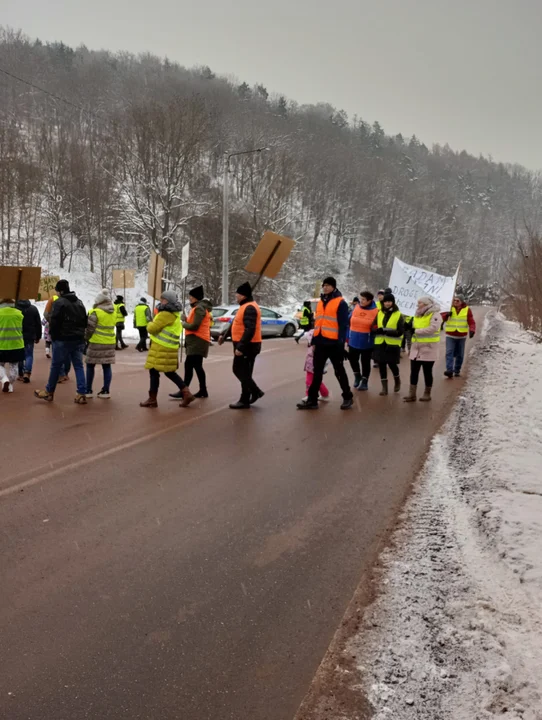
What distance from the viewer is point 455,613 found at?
320cm

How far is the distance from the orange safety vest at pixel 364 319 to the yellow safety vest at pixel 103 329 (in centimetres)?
444

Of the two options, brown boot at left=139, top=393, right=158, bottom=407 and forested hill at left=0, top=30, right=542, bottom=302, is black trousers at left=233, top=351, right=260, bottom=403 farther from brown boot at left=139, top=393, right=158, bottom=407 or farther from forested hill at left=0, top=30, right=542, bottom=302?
forested hill at left=0, top=30, right=542, bottom=302

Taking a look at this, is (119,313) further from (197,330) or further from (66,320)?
(197,330)

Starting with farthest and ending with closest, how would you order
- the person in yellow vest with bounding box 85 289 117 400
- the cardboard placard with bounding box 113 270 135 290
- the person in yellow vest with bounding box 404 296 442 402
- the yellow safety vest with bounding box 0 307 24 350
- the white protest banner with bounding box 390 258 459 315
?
the cardboard placard with bounding box 113 270 135 290
the white protest banner with bounding box 390 258 459 315
the person in yellow vest with bounding box 404 296 442 402
the yellow safety vest with bounding box 0 307 24 350
the person in yellow vest with bounding box 85 289 117 400

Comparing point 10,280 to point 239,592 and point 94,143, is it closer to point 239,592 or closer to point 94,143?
point 239,592

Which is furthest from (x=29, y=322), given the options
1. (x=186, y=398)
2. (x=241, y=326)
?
(x=241, y=326)

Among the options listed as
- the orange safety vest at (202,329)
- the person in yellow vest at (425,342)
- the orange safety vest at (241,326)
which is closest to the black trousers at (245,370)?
the orange safety vest at (241,326)

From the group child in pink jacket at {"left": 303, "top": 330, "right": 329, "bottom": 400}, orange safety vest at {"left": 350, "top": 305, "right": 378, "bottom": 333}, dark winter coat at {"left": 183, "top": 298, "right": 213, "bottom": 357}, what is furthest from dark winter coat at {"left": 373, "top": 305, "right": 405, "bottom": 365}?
dark winter coat at {"left": 183, "top": 298, "right": 213, "bottom": 357}

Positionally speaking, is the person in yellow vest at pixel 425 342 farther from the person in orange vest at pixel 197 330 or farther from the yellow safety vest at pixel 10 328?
the yellow safety vest at pixel 10 328

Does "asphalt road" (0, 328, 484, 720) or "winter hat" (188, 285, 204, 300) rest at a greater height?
"winter hat" (188, 285, 204, 300)

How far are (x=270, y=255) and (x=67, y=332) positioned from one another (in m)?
3.71

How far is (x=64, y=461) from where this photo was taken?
6.01m

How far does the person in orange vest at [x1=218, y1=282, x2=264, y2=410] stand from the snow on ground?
3520mm

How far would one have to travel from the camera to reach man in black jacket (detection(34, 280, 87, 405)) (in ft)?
28.6
